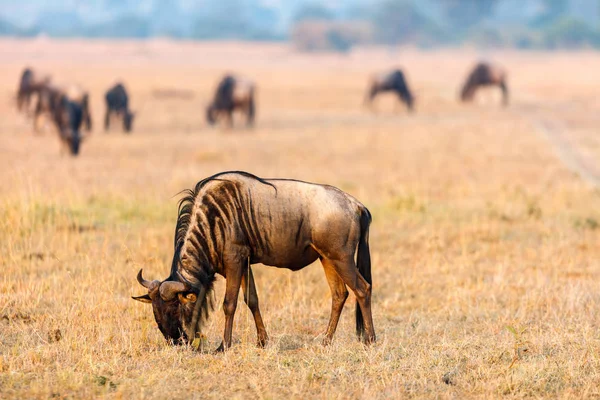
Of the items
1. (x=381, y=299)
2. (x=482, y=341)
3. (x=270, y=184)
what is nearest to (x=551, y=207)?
(x=381, y=299)

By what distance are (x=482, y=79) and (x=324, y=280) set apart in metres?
37.2

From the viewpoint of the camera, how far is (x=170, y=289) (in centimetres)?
595

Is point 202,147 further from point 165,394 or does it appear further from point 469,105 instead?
point 469,105

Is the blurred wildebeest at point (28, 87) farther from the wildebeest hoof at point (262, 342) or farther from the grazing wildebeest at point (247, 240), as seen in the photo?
the wildebeest hoof at point (262, 342)

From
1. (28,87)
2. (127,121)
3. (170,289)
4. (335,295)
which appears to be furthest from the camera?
(28,87)

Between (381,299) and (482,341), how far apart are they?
1.79 metres

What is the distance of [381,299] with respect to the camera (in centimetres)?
827

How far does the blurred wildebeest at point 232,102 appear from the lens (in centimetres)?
2831

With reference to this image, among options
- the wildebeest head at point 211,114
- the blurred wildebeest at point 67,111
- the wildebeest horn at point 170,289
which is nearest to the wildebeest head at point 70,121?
the blurred wildebeest at point 67,111

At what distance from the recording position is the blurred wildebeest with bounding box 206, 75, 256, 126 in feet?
92.9

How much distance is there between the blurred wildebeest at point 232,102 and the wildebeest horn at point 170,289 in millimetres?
22216

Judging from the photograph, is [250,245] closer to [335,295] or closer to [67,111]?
[335,295]

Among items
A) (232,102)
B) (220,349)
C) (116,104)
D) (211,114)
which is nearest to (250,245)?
(220,349)

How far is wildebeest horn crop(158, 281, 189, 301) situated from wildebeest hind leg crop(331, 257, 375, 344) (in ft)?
3.71
